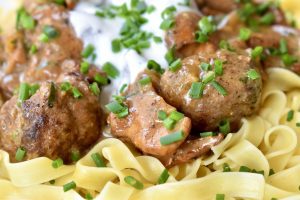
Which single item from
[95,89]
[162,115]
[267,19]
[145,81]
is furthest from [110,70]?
[267,19]

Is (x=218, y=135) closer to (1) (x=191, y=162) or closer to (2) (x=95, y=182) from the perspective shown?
(1) (x=191, y=162)

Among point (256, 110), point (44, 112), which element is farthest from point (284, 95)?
point (44, 112)

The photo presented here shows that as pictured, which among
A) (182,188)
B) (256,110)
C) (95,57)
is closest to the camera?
(182,188)

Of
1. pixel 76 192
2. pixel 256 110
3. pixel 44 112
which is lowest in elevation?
pixel 76 192

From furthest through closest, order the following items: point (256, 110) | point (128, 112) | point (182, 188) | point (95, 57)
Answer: point (95, 57) → point (256, 110) → point (128, 112) → point (182, 188)

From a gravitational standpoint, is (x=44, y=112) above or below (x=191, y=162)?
above

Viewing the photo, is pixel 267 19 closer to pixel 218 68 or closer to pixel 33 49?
pixel 218 68
